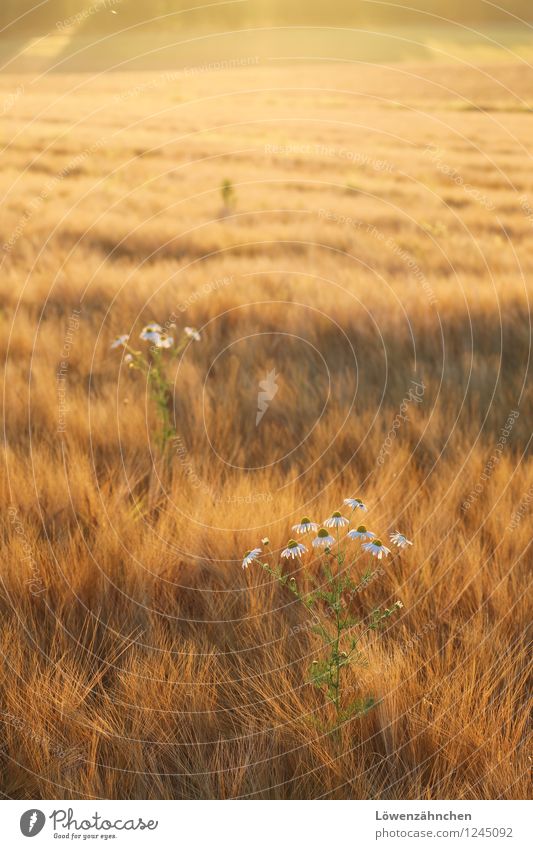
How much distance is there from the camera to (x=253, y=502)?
2316 millimetres

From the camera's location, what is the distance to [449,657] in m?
1.75

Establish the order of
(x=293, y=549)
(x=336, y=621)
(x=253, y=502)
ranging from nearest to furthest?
(x=293, y=549)
(x=336, y=621)
(x=253, y=502)

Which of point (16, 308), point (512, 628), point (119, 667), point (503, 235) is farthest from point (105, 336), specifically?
point (503, 235)

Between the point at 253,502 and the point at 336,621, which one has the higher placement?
the point at 253,502

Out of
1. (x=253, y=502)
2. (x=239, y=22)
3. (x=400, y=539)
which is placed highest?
(x=239, y=22)

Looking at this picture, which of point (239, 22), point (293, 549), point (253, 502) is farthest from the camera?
point (239, 22)

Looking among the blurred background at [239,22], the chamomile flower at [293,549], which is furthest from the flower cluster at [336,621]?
the blurred background at [239,22]

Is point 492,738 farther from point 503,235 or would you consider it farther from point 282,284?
point 503,235

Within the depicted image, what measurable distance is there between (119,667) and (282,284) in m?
3.05

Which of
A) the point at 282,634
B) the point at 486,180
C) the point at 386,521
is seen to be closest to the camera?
the point at 282,634

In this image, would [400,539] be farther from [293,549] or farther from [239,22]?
Result: [239,22]

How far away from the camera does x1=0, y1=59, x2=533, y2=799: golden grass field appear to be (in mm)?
1631

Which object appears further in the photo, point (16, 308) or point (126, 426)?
point (16, 308)

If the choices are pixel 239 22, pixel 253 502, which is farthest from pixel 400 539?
pixel 239 22
